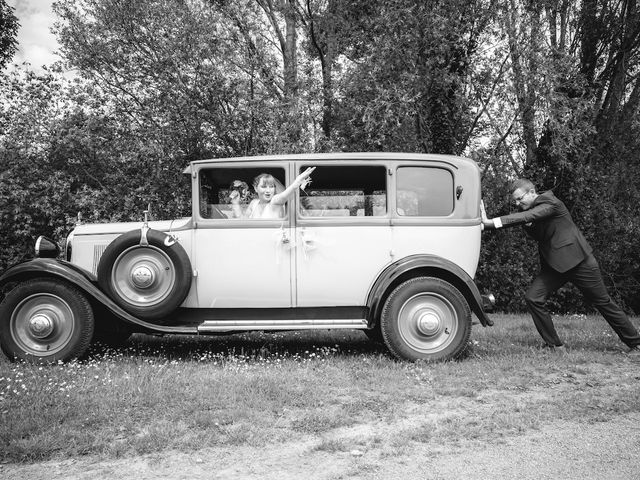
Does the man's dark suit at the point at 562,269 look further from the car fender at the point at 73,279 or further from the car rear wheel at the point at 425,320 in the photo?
the car fender at the point at 73,279

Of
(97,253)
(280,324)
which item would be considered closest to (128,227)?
(97,253)

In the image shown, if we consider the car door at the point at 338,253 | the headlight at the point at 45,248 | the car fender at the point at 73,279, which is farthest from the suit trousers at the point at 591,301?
the headlight at the point at 45,248

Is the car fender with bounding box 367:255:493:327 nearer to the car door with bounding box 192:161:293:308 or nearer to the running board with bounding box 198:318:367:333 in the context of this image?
the running board with bounding box 198:318:367:333

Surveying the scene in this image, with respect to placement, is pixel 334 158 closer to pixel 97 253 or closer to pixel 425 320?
pixel 425 320

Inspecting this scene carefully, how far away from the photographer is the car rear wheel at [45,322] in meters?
5.11

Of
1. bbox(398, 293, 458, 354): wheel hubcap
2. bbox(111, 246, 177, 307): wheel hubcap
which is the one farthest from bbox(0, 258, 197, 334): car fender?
bbox(398, 293, 458, 354): wheel hubcap

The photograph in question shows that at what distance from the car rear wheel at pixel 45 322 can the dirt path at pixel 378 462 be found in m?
2.30

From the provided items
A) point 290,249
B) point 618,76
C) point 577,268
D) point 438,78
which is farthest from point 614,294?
point 290,249

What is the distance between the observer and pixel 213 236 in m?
5.40

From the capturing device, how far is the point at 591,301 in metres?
5.90

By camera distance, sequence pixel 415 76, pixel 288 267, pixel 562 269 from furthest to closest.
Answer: pixel 415 76 → pixel 562 269 → pixel 288 267

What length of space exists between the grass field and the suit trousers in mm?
262

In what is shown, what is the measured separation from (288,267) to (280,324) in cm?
59

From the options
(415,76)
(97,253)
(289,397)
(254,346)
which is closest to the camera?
(289,397)
